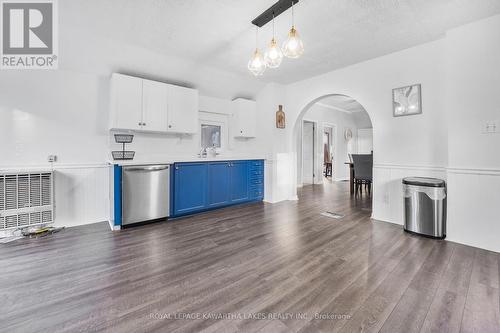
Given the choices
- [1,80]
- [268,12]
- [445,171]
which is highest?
[268,12]

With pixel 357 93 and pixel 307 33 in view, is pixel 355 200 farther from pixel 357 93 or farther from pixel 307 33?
pixel 307 33

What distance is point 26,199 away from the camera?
2623mm

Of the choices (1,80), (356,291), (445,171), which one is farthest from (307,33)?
(1,80)

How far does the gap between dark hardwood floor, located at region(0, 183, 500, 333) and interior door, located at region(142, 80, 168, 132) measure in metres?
1.61

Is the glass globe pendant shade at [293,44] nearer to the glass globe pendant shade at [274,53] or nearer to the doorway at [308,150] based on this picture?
the glass globe pendant shade at [274,53]

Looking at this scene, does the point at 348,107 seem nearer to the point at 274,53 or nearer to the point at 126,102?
the point at 274,53

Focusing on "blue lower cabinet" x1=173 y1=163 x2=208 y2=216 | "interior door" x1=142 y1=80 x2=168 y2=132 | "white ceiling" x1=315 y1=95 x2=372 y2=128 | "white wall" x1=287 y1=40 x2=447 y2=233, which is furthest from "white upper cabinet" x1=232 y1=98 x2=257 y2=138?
"white ceiling" x1=315 y1=95 x2=372 y2=128

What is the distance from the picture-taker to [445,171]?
9.00 ft

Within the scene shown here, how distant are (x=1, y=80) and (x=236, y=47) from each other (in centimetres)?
297

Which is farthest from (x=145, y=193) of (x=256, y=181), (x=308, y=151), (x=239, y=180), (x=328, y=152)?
(x=328, y=152)

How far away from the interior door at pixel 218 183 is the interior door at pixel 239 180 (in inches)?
4.6

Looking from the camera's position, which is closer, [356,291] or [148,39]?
[356,291]

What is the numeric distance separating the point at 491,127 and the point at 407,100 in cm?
95

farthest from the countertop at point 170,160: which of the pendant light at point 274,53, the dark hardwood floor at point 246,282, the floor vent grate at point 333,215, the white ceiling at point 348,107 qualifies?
the white ceiling at point 348,107
